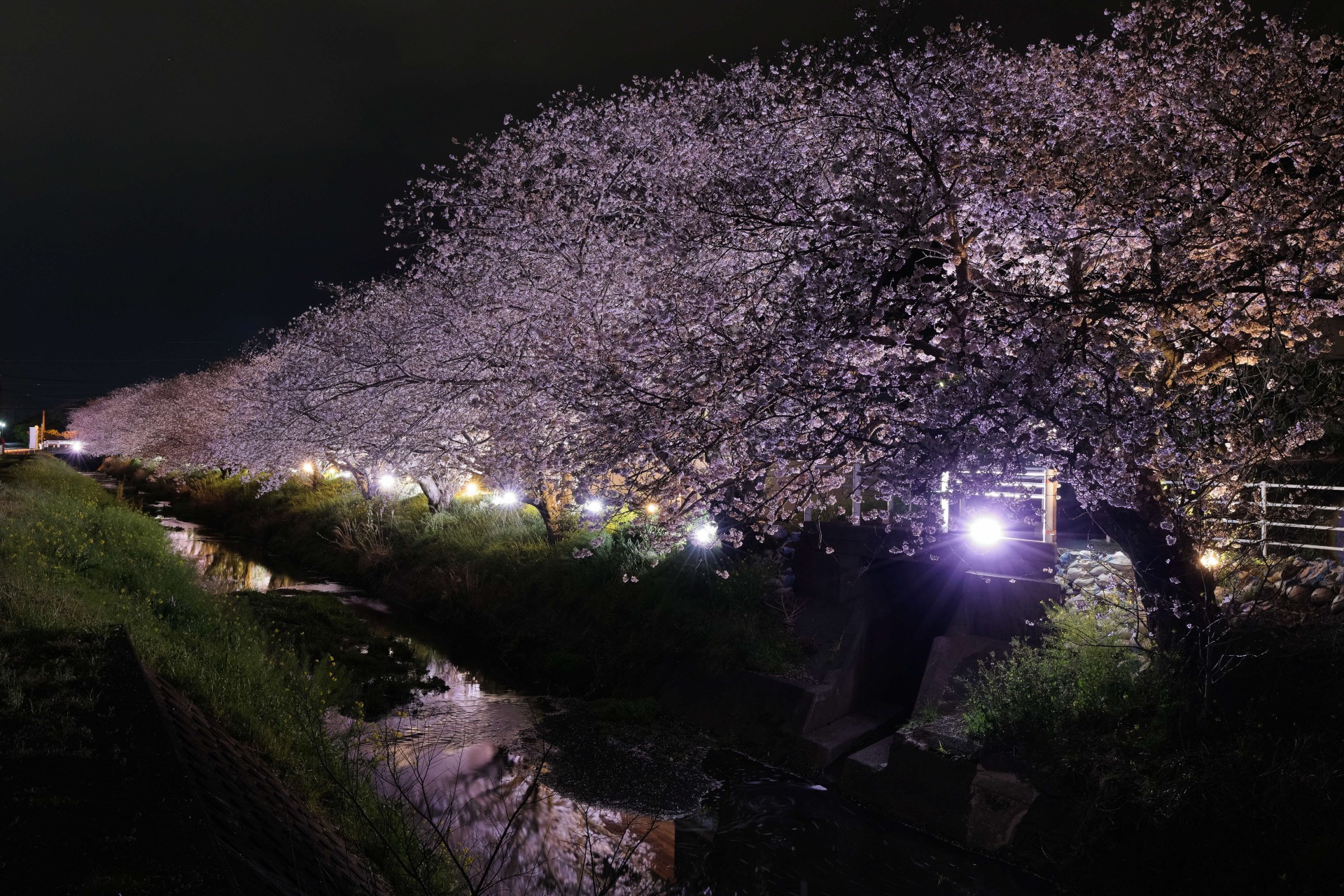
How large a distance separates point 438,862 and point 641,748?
655 centimetres

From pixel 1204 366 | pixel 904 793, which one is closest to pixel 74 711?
pixel 904 793

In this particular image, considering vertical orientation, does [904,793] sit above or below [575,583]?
below

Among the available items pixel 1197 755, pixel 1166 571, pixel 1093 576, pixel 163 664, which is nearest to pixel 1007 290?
pixel 1166 571

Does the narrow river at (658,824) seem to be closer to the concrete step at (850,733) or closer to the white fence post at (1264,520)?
the concrete step at (850,733)

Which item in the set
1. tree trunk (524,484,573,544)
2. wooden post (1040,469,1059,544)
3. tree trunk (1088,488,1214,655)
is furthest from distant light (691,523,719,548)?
tree trunk (1088,488,1214,655)

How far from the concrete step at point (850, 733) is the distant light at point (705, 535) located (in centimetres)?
439

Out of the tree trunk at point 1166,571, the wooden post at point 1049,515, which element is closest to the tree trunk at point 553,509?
the wooden post at point 1049,515

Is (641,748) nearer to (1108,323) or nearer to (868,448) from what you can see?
(868,448)

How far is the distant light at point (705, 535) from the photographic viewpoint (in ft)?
54.1

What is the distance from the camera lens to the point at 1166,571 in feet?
30.6

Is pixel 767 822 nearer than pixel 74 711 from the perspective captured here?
No

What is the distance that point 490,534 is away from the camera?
22.9 m

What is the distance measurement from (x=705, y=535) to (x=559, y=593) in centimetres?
425

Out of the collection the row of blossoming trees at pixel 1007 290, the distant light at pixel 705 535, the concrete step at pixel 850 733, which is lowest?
the concrete step at pixel 850 733
